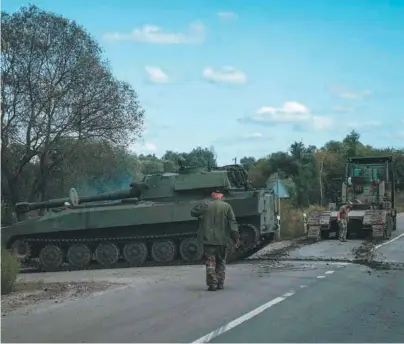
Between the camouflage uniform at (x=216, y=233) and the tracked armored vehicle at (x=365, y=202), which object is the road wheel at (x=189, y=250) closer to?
the camouflage uniform at (x=216, y=233)

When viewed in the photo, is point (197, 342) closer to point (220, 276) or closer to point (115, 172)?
point (220, 276)

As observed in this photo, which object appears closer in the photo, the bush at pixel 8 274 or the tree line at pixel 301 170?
the bush at pixel 8 274

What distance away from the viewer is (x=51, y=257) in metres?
17.8

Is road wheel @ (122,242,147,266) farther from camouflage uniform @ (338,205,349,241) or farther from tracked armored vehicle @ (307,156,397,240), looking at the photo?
camouflage uniform @ (338,205,349,241)

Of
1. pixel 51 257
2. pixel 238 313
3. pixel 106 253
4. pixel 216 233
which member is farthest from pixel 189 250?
pixel 238 313

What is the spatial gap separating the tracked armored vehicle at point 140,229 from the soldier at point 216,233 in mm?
5691

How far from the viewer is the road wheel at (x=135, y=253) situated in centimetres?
1755

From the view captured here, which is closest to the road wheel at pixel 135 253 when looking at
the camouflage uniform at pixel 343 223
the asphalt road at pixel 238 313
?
the asphalt road at pixel 238 313

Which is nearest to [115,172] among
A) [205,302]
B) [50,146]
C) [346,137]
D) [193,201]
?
[50,146]

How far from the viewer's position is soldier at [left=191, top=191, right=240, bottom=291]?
37.2 ft

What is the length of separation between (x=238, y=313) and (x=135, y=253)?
893 cm

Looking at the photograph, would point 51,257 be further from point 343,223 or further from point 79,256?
point 343,223

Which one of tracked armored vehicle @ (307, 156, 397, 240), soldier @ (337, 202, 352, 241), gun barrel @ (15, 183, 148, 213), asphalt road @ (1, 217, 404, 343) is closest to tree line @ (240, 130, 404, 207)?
tracked armored vehicle @ (307, 156, 397, 240)

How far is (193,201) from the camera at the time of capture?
58.2 feet
